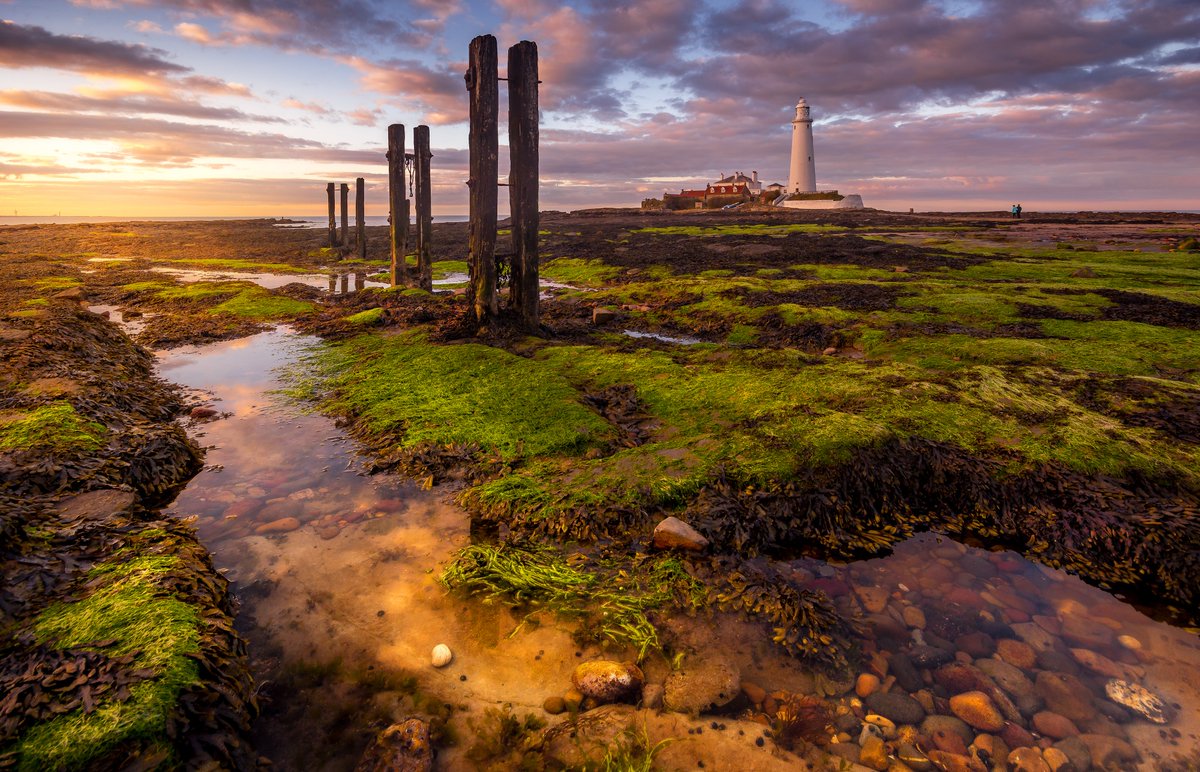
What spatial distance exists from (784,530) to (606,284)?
17.2 m

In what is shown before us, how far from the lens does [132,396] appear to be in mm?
7773

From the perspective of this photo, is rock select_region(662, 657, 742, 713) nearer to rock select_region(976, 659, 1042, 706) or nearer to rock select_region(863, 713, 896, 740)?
rock select_region(863, 713, 896, 740)

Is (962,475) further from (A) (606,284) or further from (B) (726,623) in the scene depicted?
(A) (606,284)

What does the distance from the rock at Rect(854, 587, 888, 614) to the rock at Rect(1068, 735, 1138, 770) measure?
1250 millimetres

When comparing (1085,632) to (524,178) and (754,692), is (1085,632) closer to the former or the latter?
(754,692)

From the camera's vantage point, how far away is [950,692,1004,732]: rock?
3211 mm

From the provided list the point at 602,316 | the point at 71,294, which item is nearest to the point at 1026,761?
the point at 602,316

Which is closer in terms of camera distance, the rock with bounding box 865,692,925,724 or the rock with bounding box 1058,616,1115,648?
the rock with bounding box 865,692,925,724

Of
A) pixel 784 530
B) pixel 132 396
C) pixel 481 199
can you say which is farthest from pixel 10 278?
pixel 784 530

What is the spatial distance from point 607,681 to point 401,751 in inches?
46.9

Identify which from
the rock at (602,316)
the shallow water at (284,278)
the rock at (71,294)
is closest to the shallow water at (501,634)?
the rock at (602,316)

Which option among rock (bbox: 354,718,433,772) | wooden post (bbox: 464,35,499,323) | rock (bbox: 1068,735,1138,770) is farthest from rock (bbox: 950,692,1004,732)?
wooden post (bbox: 464,35,499,323)

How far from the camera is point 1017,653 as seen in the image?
376 centimetres

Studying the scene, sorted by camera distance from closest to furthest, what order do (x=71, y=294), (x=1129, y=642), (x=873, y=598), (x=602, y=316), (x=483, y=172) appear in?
(x=1129, y=642), (x=873, y=598), (x=483, y=172), (x=602, y=316), (x=71, y=294)
